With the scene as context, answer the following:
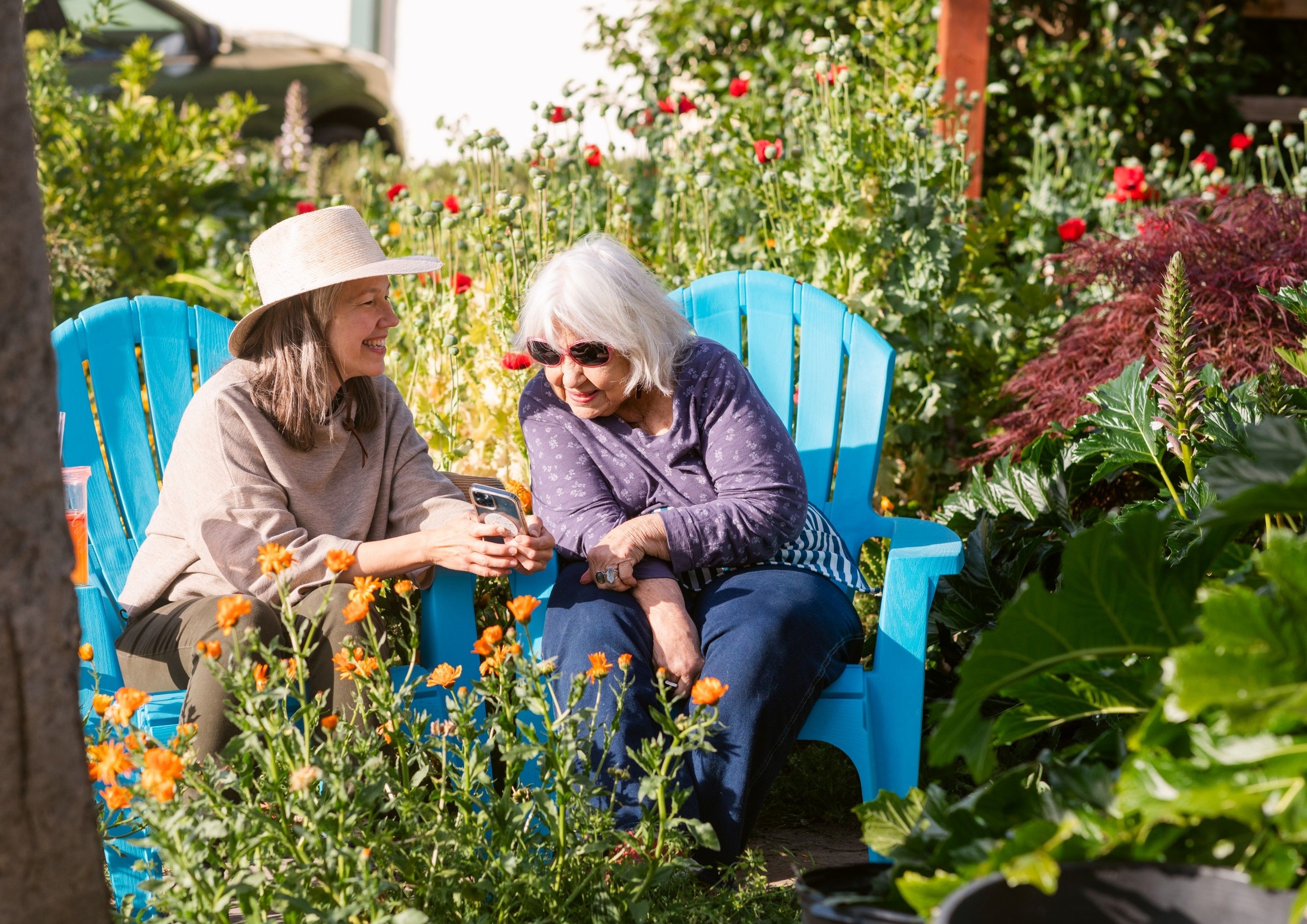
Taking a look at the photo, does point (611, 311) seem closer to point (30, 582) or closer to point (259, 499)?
point (259, 499)

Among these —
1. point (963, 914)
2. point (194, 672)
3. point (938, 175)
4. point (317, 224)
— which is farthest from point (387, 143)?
point (963, 914)

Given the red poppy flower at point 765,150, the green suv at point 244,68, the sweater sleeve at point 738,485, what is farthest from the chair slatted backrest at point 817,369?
the green suv at point 244,68

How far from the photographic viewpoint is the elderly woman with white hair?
86.7 inches

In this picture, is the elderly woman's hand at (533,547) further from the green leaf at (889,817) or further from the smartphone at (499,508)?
the green leaf at (889,817)

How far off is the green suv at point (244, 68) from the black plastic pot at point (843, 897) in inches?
230

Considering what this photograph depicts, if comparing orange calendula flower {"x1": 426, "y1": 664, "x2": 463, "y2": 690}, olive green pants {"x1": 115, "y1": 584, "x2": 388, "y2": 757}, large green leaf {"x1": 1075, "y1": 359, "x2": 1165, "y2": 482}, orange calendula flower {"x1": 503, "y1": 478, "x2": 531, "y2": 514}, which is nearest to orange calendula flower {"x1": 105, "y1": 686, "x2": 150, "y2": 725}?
orange calendula flower {"x1": 426, "y1": 664, "x2": 463, "y2": 690}

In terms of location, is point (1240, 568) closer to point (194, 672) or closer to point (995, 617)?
point (995, 617)

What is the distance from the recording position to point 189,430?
2.41 meters

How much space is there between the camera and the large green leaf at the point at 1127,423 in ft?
7.78

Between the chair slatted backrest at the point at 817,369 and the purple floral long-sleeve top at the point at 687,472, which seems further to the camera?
Result: the chair slatted backrest at the point at 817,369

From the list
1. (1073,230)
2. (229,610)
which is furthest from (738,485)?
(1073,230)

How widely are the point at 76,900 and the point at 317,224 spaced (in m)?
1.55

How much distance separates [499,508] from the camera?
93.8 inches

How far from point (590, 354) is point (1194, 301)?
1.50m
